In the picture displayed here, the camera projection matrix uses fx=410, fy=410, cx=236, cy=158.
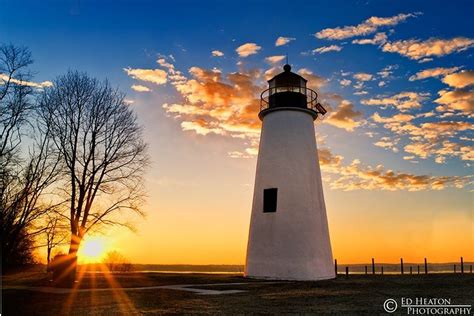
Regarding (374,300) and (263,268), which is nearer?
(374,300)

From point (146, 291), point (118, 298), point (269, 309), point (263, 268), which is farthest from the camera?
point (263, 268)

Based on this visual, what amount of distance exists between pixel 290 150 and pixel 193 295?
35.3ft

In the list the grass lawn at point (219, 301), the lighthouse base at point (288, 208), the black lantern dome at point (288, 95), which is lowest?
the grass lawn at point (219, 301)

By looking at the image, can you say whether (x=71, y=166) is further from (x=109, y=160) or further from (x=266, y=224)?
(x=266, y=224)

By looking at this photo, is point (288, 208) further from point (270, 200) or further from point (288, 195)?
point (270, 200)

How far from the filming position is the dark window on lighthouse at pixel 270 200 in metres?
22.8

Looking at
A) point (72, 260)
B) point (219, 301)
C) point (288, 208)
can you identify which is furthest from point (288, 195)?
point (72, 260)

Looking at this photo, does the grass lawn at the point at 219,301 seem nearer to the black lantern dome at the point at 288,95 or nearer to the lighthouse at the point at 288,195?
the lighthouse at the point at 288,195

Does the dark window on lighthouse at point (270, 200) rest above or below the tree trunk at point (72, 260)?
above

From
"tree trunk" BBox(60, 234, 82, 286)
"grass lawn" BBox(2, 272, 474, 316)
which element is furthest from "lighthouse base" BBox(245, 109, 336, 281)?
"tree trunk" BBox(60, 234, 82, 286)

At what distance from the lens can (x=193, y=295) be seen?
50.5 feet

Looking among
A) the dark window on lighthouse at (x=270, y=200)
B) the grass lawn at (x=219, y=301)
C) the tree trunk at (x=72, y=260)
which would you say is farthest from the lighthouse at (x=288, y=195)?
the tree trunk at (x=72, y=260)

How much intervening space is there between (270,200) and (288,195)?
109 centimetres

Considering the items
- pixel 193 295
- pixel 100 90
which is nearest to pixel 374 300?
pixel 193 295
